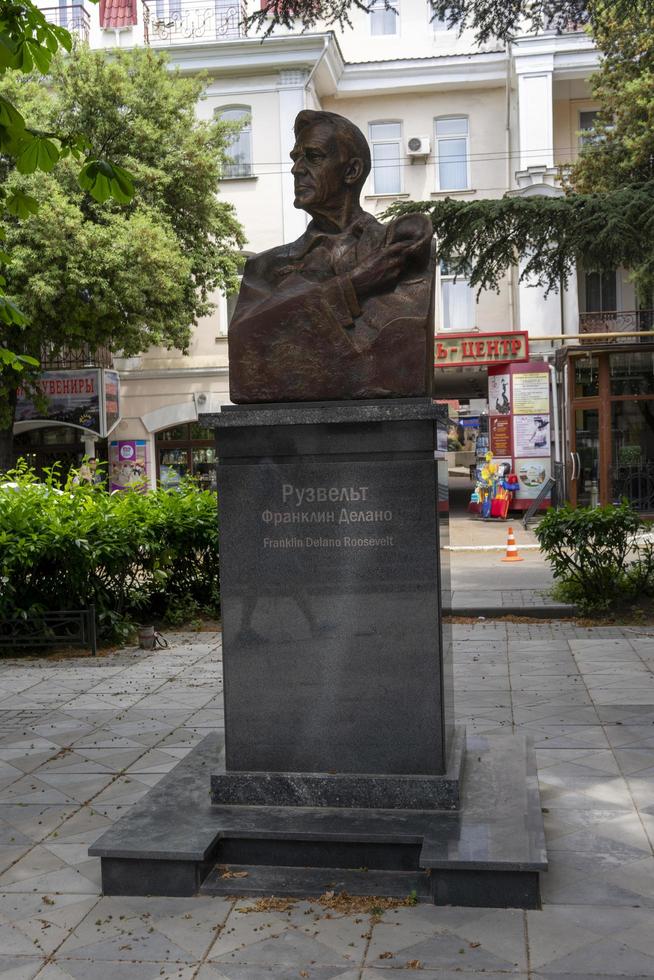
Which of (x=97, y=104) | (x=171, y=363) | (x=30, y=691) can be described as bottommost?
(x=30, y=691)

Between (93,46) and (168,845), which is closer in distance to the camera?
(168,845)

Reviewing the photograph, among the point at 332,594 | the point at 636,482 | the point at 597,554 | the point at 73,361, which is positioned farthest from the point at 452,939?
the point at 73,361

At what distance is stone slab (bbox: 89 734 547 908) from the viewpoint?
13.9ft

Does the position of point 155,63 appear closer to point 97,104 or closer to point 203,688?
point 97,104

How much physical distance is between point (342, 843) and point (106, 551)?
6303 millimetres

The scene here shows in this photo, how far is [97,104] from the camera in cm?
2397

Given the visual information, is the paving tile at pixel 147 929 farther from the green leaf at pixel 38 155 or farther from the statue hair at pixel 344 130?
the green leaf at pixel 38 155

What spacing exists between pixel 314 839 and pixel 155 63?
23.1 meters

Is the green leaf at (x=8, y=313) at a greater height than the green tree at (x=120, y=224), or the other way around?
the green tree at (x=120, y=224)

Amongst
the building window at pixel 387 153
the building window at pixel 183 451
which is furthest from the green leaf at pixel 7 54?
the building window at pixel 387 153

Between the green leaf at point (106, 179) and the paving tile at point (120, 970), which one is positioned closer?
the paving tile at point (120, 970)

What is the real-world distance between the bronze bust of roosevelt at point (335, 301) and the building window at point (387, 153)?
1022 inches

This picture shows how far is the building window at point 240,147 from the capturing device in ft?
94.9

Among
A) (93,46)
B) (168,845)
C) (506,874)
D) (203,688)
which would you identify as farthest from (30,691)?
(93,46)
